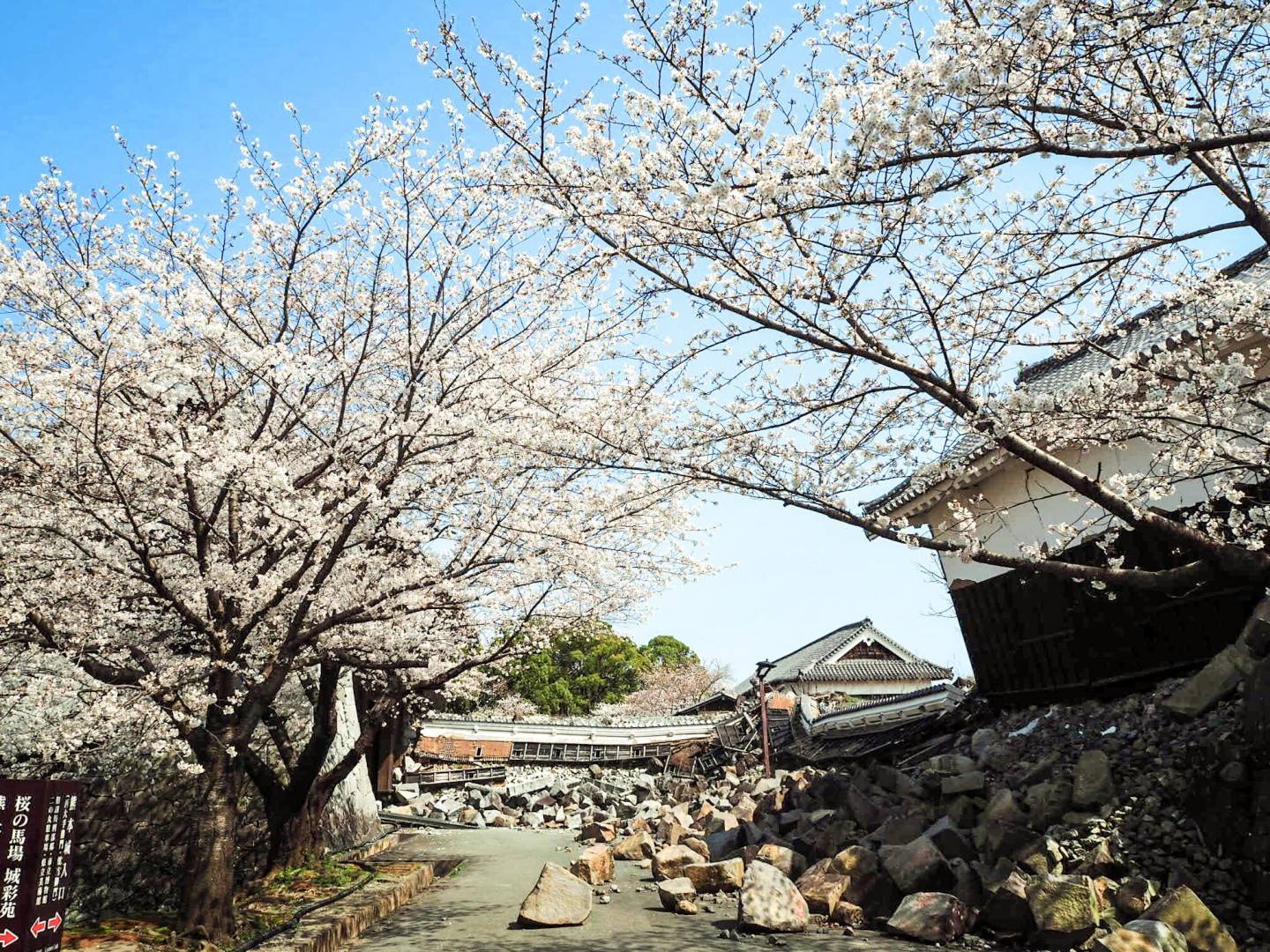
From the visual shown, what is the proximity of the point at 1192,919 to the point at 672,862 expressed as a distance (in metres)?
6.14

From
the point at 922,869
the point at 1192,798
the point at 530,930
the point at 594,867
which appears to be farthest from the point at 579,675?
the point at 1192,798

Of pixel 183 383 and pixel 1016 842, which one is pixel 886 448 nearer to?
pixel 1016 842

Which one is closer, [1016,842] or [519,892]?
[1016,842]

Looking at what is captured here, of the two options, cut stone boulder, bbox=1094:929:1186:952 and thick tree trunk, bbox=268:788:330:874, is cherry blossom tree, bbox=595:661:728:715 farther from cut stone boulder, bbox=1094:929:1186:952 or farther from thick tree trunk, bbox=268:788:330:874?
cut stone boulder, bbox=1094:929:1186:952

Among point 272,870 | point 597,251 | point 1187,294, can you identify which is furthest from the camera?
point 272,870

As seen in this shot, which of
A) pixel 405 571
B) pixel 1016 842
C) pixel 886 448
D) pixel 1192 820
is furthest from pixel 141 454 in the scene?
pixel 1192 820

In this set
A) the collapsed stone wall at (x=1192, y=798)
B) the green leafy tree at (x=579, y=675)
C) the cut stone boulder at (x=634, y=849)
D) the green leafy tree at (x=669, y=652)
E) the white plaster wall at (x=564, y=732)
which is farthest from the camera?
the green leafy tree at (x=669, y=652)

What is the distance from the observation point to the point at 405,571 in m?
8.77

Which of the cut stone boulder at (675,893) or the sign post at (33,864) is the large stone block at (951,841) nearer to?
the cut stone boulder at (675,893)

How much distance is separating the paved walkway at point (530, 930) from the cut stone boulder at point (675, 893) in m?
0.12

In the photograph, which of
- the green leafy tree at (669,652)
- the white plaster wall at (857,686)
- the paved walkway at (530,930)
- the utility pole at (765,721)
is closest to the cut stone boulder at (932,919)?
the paved walkway at (530,930)

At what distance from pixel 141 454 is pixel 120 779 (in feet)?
19.2

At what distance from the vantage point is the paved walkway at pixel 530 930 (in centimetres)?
696

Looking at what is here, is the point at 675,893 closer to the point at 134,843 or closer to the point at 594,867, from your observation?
the point at 594,867
